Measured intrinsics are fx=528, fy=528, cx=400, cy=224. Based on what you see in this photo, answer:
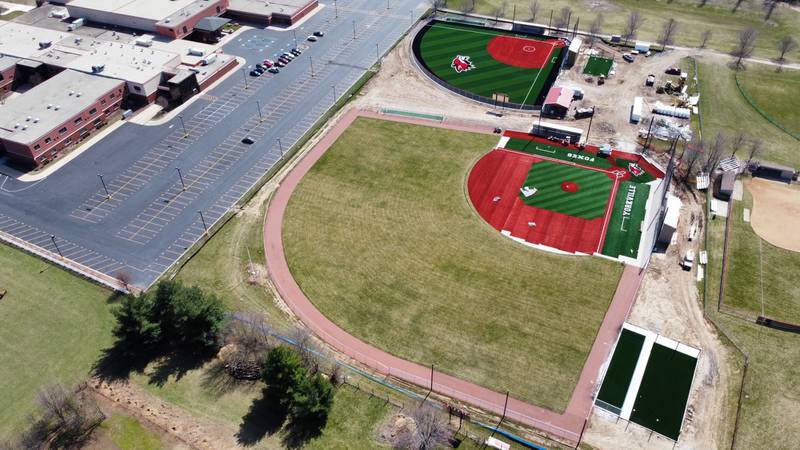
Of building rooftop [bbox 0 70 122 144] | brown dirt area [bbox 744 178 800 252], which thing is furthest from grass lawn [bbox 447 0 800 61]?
building rooftop [bbox 0 70 122 144]

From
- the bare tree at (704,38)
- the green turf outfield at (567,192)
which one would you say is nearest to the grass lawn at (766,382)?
the green turf outfield at (567,192)

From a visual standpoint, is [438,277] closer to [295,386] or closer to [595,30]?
[295,386]

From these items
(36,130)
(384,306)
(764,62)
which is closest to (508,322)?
(384,306)

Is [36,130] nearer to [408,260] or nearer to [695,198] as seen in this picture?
[408,260]

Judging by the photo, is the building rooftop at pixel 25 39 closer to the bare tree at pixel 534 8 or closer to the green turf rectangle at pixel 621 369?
the bare tree at pixel 534 8

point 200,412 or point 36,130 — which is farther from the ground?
point 36,130

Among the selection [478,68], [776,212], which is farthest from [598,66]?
[776,212]

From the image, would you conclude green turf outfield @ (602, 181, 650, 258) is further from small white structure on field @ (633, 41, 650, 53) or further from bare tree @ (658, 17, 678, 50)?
bare tree @ (658, 17, 678, 50)
